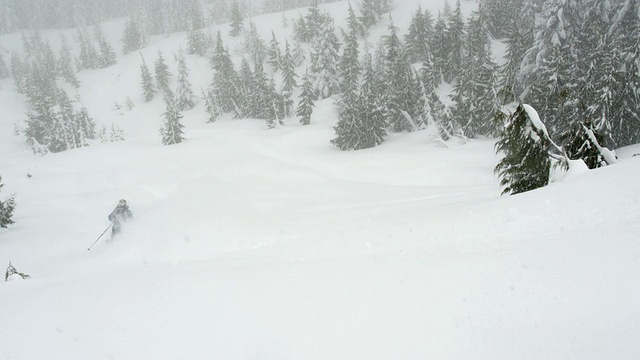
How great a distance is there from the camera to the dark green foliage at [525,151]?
29.4 ft

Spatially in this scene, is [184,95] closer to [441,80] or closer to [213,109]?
[213,109]

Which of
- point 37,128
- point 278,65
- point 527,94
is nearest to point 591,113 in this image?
point 527,94

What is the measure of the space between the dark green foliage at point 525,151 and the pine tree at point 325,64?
49.2 m

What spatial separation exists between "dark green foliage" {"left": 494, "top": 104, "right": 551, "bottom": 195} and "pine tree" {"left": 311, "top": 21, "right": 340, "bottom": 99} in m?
49.2

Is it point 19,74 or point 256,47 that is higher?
point 256,47

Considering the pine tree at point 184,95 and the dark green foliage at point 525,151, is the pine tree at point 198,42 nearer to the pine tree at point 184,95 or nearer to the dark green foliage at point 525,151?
the pine tree at point 184,95

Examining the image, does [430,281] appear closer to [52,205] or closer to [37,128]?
[52,205]

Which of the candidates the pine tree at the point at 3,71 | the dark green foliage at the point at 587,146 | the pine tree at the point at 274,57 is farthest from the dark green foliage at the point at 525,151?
the pine tree at the point at 3,71

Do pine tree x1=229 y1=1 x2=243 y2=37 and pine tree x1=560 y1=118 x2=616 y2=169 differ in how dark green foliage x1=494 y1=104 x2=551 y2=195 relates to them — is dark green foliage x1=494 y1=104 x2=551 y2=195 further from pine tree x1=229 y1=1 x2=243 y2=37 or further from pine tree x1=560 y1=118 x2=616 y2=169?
pine tree x1=229 y1=1 x2=243 y2=37

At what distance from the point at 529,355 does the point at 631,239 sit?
238 centimetres

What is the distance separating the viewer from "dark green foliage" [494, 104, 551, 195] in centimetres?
895

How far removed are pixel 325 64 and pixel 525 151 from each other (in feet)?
166

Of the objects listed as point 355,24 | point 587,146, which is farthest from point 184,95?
point 587,146

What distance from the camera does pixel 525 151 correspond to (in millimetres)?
9141
